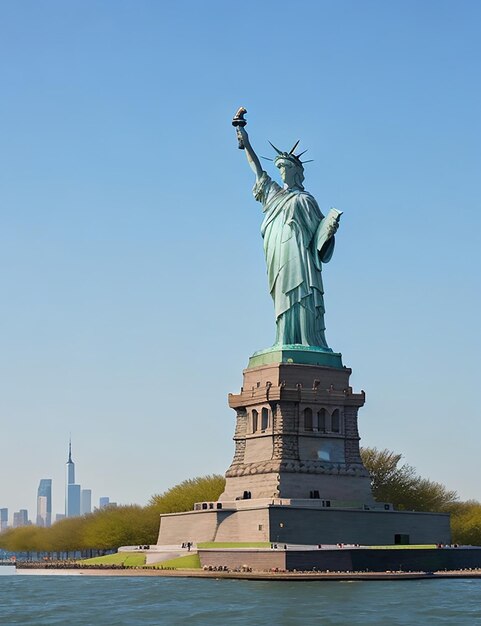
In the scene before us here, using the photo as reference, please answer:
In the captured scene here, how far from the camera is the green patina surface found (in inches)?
3071

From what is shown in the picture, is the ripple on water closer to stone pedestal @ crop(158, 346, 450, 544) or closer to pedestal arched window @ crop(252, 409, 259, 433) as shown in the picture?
stone pedestal @ crop(158, 346, 450, 544)

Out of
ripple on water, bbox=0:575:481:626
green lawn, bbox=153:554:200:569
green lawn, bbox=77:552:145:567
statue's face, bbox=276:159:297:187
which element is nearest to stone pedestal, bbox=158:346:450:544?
green lawn, bbox=77:552:145:567

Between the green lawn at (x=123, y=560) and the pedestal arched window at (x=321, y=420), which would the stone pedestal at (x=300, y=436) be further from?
the green lawn at (x=123, y=560)

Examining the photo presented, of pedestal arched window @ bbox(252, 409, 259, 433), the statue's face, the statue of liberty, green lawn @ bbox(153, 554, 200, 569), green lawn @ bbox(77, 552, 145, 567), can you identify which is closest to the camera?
green lawn @ bbox(153, 554, 200, 569)

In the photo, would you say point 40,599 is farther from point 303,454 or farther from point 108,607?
point 303,454

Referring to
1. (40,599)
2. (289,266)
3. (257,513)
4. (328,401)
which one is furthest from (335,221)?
(40,599)

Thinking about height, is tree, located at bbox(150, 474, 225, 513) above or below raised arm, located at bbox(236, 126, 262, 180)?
below

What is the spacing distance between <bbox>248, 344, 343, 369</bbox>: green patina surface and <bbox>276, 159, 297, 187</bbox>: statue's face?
35.8 feet

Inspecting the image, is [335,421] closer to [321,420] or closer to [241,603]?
[321,420]

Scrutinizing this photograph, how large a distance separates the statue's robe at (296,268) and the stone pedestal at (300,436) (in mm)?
2044

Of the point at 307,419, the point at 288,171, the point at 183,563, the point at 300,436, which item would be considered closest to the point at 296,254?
the point at 288,171

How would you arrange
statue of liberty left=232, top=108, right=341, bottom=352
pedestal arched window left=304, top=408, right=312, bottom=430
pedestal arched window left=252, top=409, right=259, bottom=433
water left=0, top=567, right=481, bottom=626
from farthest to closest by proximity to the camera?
statue of liberty left=232, top=108, right=341, bottom=352 → pedestal arched window left=252, top=409, right=259, bottom=433 → pedestal arched window left=304, top=408, right=312, bottom=430 → water left=0, top=567, right=481, bottom=626

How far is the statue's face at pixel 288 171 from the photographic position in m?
82.1

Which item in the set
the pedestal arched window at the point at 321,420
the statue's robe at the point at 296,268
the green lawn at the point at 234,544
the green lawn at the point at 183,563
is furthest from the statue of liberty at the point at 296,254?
the green lawn at the point at 183,563
